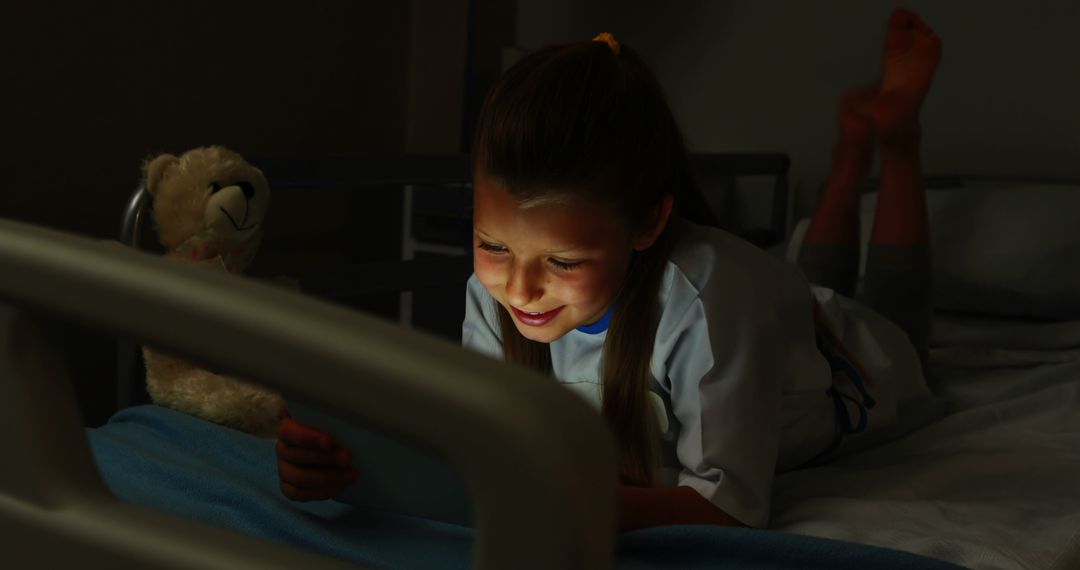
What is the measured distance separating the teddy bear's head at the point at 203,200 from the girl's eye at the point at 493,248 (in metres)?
0.45

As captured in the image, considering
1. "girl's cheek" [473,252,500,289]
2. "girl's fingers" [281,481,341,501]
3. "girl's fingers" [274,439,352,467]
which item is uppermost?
"girl's cheek" [473,252,500,289]

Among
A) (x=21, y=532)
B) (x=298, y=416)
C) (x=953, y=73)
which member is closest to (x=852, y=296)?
(x=953, y=73)

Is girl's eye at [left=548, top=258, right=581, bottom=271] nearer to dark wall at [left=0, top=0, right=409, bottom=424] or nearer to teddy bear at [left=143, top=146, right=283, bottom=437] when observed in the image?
teddy bear at [left=143, top=146, right=283, bottom=437]

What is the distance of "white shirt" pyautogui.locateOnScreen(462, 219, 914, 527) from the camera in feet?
3.37

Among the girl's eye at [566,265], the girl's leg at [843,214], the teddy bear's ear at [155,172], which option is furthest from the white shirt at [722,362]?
the girl's leg at [843,214]

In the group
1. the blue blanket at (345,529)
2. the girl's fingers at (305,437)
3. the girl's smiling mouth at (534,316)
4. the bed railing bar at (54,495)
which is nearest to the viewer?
the bed railing bar at (54,495)

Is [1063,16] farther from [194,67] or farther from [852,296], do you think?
[194,67]

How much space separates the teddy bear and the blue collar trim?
37cm

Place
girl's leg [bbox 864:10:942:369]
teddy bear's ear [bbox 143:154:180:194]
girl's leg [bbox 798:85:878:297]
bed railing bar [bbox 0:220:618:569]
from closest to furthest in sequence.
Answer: bed railing bar [bbox 0:220:618:569] < teddy bear's ear [bbox 143:154:180:194] < girl's leg [bbox 864:10:942:369] < girl's leg [bbox 798:85:878:297]

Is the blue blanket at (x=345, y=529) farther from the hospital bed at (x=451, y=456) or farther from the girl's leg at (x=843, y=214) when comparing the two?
the girl's leg at (x=843, y=214)

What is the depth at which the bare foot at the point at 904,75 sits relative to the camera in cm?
179

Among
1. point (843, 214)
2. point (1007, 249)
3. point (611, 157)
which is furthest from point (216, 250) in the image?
point (1007, 249)

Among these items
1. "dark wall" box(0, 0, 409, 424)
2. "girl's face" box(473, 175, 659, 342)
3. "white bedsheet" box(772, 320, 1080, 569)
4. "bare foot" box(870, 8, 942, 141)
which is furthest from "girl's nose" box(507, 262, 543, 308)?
"dark wall" box(0, 0, 409, 424)

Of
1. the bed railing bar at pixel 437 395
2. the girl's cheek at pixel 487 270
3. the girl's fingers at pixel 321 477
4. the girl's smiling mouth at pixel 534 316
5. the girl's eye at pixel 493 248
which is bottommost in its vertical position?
the girl's fingers at pixel 321 477
